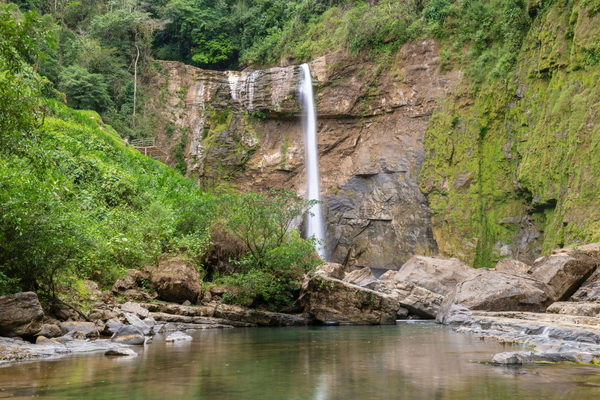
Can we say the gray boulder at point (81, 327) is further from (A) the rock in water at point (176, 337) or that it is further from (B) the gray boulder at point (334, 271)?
(B) the gray boulder at point (334, 271)

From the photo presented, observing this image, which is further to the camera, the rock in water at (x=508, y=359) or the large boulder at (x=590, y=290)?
the large boulder at (x=590, y=290)

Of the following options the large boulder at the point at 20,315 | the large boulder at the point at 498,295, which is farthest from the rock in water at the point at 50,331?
the large boulder at the point at 498,295

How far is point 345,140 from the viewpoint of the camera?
3438cm

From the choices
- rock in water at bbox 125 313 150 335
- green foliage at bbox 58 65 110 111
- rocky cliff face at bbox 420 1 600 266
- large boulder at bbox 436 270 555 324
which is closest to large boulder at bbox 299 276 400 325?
large boulder at bbox 436 270 555 324

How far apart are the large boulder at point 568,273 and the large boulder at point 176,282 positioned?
36.7 ft

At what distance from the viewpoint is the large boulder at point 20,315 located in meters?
7.82

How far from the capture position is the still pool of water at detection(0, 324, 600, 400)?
504 centimetres

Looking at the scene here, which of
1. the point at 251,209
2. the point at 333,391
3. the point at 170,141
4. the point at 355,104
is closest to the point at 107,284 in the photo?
the point at 251,209

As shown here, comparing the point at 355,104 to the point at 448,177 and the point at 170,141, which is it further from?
the point at 170,141

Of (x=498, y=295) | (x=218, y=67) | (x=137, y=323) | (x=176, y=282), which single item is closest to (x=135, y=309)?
(x=137, y=323)

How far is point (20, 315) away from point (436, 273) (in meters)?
15.9

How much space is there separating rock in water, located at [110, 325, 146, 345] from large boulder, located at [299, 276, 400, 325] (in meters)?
6.97

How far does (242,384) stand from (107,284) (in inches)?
384

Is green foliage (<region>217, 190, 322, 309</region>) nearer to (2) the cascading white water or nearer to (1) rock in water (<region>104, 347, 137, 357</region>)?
(1) rock in water (<region>104, 347, 137, 357</region>)
